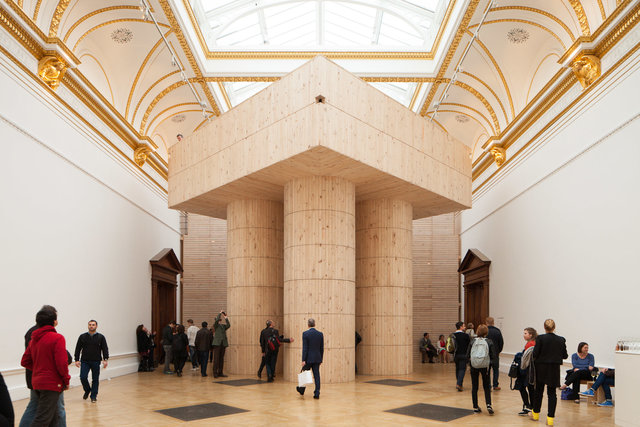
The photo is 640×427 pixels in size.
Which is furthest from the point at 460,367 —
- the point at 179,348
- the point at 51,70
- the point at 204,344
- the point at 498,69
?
the point at 51,70

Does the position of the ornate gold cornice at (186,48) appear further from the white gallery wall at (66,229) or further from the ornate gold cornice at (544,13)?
the ornate gold cornice at (544,13)

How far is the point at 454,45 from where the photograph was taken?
51.0 ft

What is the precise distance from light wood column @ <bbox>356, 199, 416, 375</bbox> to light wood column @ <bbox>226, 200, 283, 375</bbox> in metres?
2.25

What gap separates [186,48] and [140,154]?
4.06 metres

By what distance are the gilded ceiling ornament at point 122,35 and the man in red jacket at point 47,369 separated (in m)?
11.0

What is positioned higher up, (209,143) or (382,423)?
(209,143)

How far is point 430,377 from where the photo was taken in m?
14.7

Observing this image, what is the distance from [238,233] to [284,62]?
5.87 m

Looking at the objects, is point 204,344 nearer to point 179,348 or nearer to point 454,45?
point 179,348

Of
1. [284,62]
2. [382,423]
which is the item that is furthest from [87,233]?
[382,423]

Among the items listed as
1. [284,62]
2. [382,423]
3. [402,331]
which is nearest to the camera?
[382,423]

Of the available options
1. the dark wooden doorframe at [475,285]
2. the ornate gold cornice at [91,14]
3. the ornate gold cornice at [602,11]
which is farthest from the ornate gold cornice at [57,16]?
the dark wooden doorframe at [475,285]

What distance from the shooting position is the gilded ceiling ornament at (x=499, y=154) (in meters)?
18.2

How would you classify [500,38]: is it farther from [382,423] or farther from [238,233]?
[382,423]
